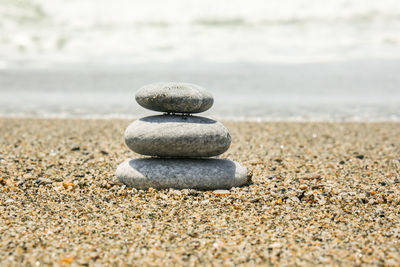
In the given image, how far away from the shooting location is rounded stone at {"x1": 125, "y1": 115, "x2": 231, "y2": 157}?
5.63 metres

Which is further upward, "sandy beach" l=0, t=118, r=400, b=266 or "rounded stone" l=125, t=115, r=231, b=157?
"rounded stone" l=125, t=115, r=231, b=157

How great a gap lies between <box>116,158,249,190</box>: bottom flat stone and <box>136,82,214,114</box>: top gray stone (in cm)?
78

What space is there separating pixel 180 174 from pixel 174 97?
43.6 inches

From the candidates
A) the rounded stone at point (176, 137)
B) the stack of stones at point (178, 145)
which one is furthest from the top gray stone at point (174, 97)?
the rounded stone at point (176, 137)

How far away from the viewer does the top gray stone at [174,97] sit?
5.81m

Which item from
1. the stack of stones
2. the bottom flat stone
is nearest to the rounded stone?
the stack of stones

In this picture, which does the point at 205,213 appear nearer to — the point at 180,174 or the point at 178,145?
the point at 180,174

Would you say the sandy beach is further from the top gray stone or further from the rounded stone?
the top gray stone

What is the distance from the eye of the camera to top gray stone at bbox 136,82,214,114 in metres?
5.81

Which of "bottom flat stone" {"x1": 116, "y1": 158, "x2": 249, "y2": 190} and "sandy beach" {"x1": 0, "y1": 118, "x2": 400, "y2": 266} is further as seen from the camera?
"bottom flat stone" {"x1": 116, "y1": 158, "x2": 249, "y2": 190}

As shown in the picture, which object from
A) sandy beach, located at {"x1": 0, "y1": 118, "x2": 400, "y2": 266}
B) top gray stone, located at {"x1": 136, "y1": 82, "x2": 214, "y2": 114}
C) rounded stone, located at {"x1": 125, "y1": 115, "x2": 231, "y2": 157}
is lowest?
sandy beach, located at {"x1": 0, "y1": 118, "x2": 400, "y2": 266}

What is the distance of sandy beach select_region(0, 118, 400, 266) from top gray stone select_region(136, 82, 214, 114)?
4.15 feet

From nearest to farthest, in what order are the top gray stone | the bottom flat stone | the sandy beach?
the sandy beach < the bottom flat stone < the top gray stone

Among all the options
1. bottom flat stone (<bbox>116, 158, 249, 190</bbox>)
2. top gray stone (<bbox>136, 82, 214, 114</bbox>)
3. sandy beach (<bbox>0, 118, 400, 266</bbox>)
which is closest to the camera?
sandy beach (<bbox>0, 118, 400, 266</bbox>)
